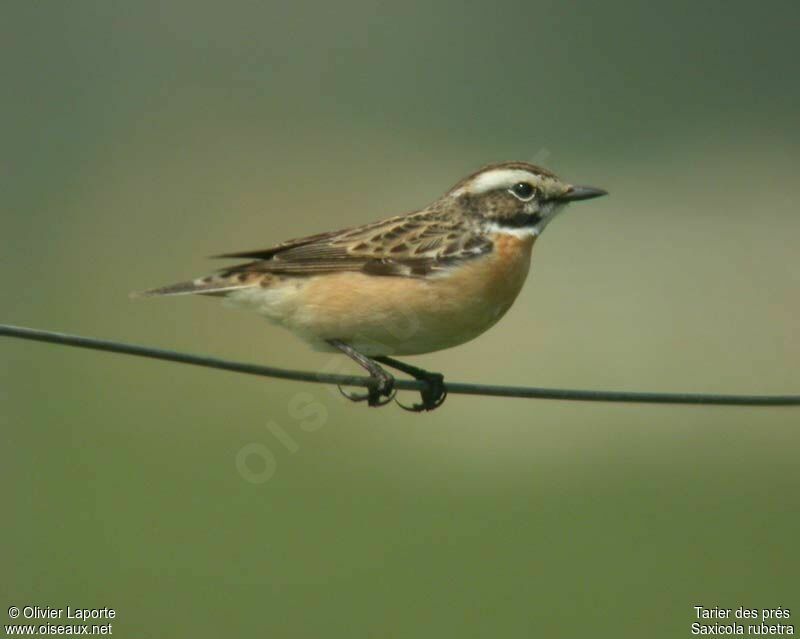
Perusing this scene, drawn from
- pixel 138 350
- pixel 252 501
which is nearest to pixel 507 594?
pixel 252 501

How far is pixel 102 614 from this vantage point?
12.6 m

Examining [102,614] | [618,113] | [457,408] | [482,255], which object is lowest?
[102,614]

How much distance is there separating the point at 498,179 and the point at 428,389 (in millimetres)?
1478

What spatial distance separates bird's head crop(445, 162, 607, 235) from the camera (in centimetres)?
930

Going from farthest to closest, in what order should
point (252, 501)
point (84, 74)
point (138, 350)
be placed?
point (84, 74) → point (252, 501) → point (138, 350)

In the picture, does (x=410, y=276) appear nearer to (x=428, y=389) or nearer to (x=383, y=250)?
(x=383, y=250)

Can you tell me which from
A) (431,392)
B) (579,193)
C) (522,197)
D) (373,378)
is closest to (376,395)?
(373,378)

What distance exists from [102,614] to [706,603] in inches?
214

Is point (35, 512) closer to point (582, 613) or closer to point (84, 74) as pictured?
point (582, 613)

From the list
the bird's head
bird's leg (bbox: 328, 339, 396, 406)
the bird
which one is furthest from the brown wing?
bird's leg (bbox: 328, 339, 396, 406)

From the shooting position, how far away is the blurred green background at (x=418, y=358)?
561 inches

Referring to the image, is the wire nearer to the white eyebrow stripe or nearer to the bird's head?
the bird's head

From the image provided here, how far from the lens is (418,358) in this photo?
18.0 m

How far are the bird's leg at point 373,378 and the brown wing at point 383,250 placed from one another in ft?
1.61
